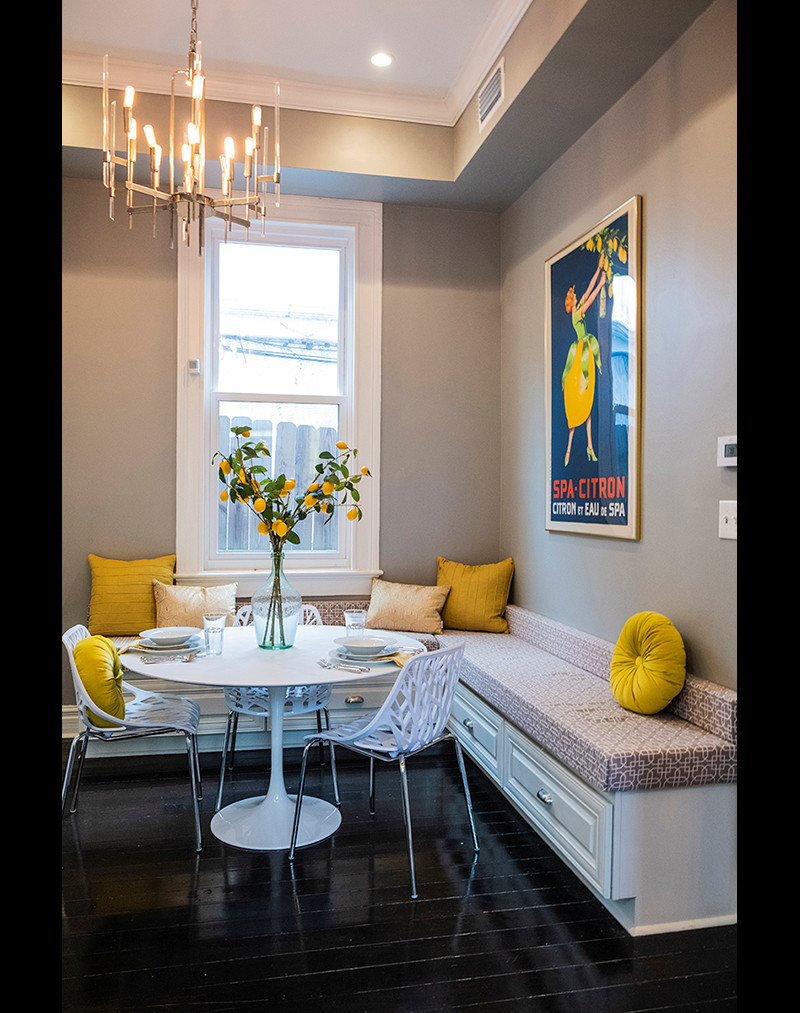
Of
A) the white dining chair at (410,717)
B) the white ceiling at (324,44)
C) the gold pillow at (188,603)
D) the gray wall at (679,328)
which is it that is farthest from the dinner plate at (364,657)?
the white ceiling at (324,44)

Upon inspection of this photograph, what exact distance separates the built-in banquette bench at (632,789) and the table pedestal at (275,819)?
79cm

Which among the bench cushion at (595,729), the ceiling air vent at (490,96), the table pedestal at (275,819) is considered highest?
the ceiling air vent at (490,96)

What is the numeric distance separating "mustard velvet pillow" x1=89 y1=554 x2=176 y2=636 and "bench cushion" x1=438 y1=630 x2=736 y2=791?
175 centimetres

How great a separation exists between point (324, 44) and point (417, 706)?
304cm

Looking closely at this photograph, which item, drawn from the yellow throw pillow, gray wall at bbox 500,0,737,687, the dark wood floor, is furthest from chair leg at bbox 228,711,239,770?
gray wall at bbox 500,0,737,687

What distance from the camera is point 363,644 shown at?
280 centimetres

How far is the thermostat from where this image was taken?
7.80ft

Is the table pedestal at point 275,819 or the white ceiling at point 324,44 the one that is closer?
the table pedestal at point 275,819

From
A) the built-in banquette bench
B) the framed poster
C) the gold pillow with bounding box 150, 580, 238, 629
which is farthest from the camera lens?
the gold pillow with bounding box 150, 580, 238, 629

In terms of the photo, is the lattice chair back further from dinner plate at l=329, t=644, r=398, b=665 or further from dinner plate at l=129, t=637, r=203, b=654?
dinner plate at l=129, t=637, r=203, b=654

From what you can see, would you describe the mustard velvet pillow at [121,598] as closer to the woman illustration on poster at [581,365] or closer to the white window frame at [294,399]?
the white window frame at [294,399]

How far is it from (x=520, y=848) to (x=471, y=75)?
3.50 metres

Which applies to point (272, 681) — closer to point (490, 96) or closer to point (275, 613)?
point (275, 613)

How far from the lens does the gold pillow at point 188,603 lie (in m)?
3.79
